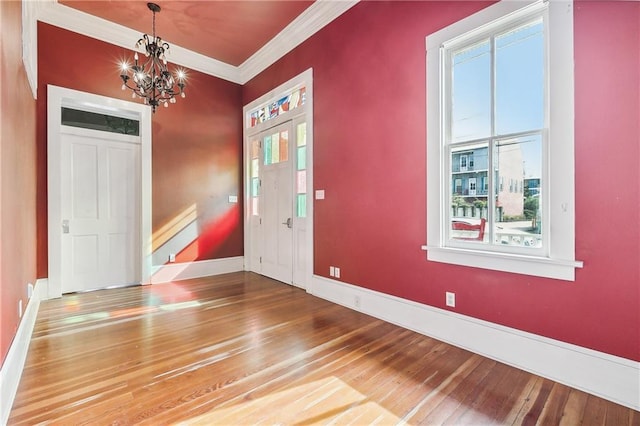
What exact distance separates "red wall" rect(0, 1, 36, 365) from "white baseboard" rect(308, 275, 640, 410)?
2.85 metres

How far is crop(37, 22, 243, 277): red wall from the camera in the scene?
376 centimetres

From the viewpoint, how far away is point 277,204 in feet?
15.4

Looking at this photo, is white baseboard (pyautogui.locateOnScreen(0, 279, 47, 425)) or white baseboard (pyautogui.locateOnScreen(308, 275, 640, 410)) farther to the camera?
white baseboard (pyautogui.locateOnScreen(308, 275, 640, 410))

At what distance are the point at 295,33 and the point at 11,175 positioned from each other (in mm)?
3503

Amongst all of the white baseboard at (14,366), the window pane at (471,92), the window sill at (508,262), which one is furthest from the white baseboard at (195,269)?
the window pane at (471,92)

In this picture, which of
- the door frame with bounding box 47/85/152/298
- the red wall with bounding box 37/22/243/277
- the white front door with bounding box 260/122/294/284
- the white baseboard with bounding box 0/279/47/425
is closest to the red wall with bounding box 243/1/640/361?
the white front door with bounding box 260/122/294/284

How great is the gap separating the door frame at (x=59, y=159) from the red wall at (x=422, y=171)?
2.03m

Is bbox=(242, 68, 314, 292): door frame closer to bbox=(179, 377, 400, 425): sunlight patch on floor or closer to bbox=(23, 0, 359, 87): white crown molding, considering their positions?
bbox=(23, 0, 359, 87): white crown molding

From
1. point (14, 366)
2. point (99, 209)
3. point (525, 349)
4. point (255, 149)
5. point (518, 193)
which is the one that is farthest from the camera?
point (255, 149)

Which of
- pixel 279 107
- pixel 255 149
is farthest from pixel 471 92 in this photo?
pixel 255 149

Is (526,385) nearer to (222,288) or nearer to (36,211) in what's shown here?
(222,288)

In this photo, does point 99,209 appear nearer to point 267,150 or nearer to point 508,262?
point 267,150

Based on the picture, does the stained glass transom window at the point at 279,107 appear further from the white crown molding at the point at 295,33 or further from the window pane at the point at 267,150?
the white crown molding at the point at 295,33

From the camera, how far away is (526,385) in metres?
1.94
